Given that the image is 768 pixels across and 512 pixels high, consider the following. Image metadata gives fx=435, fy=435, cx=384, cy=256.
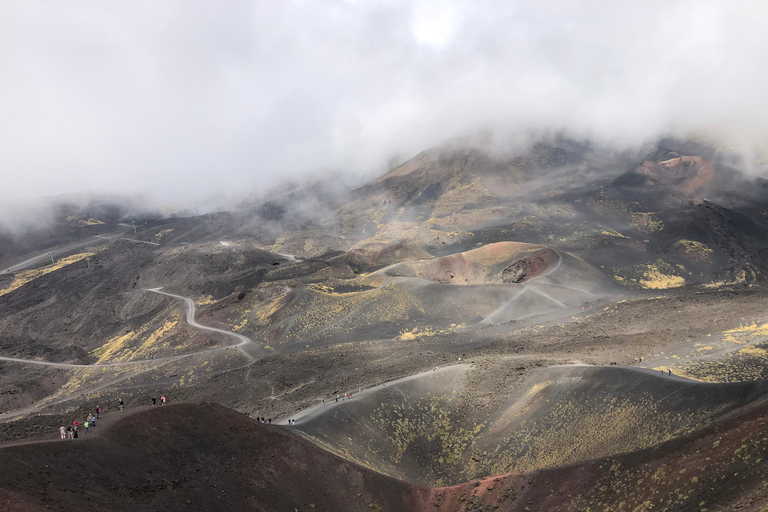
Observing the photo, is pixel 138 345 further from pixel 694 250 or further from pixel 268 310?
pixel 694 250

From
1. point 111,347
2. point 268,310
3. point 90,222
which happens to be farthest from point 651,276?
point 90,222

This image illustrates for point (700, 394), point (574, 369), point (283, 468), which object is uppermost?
point (283, 468)

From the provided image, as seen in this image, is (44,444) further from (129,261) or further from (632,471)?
(129,261)

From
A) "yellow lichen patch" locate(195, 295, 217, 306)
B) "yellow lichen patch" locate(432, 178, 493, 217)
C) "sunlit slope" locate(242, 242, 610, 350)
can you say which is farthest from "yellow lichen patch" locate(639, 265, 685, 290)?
"yellow lichen patch" locate(195, 295, 217, 306)

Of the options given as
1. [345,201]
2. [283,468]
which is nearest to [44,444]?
[283,468]

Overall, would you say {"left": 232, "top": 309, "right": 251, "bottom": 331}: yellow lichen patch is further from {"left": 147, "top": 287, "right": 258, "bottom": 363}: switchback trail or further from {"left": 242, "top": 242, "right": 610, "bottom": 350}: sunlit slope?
{"left": 147, "top": 287, "right": 258, "bottom": 363}: switchback trail

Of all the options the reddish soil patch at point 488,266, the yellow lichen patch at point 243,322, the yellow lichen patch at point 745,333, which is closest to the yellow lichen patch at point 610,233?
the reddish soil patch at point 488,266
